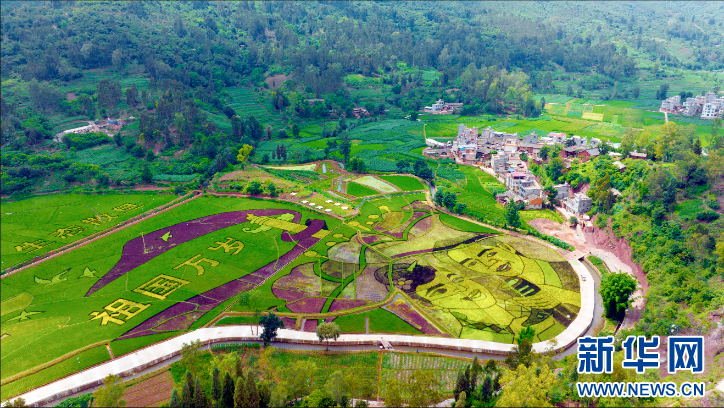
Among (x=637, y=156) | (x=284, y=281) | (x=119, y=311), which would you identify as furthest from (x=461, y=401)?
(x=637, y=156)

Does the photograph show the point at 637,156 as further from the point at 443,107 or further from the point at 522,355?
the point at 443,107

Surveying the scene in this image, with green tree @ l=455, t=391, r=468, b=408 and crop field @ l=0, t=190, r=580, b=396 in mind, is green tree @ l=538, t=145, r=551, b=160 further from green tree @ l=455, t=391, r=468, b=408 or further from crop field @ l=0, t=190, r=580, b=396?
green tree @ l=455, t=391, r=468, b=408

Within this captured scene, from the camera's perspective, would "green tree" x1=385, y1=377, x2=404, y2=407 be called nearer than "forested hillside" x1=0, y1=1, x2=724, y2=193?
Yes

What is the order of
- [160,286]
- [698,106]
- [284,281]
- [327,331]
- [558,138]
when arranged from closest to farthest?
[327,331]
[160,286]
[284,281]
[558,138]
[698,106]

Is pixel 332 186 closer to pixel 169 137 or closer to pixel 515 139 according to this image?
pixel 169 137

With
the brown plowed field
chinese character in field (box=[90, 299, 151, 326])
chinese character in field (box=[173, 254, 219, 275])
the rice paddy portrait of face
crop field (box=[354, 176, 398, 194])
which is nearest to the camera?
the brown plowed field

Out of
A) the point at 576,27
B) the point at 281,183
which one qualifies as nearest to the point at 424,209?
the point at 281,183

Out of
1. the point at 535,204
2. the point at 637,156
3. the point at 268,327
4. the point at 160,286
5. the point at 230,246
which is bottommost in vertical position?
the point at 535,204

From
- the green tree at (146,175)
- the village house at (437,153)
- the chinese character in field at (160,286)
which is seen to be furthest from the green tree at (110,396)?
the village house at (437,153)

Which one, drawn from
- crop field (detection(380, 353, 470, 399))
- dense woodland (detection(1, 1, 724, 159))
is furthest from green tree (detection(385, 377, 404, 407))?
dense woodland (detection(1, 1, 724, 159))
